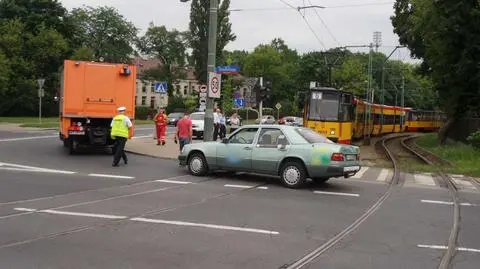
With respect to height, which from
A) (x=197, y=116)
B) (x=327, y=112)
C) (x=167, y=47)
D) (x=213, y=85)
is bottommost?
(x=197, y=116)

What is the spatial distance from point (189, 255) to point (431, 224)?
4.68 m

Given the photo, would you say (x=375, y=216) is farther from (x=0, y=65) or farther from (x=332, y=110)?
(x=0, y=65)

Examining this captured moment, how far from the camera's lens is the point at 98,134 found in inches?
826

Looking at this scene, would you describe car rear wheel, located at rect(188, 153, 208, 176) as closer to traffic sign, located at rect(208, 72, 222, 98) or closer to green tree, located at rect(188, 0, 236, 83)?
traffic sign, located at rect(208, 72, 222, 98)

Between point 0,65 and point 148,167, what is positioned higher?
point 0,65

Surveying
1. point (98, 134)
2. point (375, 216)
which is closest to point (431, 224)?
point (375, 216)

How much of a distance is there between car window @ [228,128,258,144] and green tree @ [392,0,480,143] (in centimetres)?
1927

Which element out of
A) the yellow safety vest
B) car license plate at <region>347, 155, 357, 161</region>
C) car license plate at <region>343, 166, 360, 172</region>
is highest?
the yellow safety vest

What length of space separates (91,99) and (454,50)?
20.3 meters

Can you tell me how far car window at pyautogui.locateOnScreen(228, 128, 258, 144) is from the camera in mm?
15008

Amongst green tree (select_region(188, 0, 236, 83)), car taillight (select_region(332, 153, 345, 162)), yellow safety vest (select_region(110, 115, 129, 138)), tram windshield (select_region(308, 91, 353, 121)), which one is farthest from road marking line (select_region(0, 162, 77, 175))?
green tree (select_region(188, 0, 236, 83))

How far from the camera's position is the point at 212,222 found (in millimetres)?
9336

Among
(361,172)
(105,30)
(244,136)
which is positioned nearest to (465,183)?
(361,172)

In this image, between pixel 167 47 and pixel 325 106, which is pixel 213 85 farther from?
pixel 167 47
